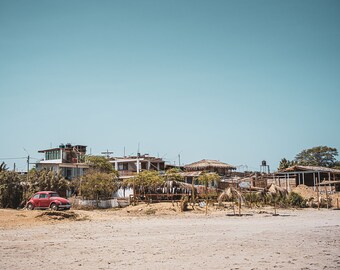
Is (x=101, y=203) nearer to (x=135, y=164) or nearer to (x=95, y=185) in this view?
(x=95, y=185)

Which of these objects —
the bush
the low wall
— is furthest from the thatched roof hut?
the low wall

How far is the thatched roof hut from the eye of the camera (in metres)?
64.8

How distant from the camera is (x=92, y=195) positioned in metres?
42.1

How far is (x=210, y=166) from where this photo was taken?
213 feet

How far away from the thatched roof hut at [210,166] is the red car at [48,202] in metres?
33.1

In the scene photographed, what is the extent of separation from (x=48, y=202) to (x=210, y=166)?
35230 mm

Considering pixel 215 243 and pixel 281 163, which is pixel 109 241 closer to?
pixel 215 243

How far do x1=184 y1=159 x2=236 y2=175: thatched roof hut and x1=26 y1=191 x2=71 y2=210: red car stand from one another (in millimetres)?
33078

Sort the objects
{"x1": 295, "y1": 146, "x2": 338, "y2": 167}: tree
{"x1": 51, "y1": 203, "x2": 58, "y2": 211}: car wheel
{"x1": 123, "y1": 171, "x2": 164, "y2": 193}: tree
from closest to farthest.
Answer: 1. {"x1": 51, "y1": 203, "x2": 58, "y2": 211}: car wheel
2. {"x1": 123, "y1": 171, "x2": 164, "y2": 193}: tree
3. {"x1": 295, "y1": 146, "x2": 338, "y2": 167}: tree

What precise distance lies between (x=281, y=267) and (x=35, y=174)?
3652cm

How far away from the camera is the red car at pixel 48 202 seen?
111 feet

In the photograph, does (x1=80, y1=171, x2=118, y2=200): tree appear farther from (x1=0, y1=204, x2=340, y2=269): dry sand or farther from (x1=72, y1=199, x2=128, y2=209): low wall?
(x1=0, y1=204, x2=340, y2=269): dry sand

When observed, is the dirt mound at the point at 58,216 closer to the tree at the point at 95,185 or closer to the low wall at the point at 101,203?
the tree at the point at 95,185

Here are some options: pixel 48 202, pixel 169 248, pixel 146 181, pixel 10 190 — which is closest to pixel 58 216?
pixel 48 202
